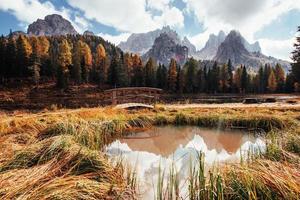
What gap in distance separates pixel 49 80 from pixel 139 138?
63.8m

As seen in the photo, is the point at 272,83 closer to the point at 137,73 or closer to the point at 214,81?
the point at 214,81

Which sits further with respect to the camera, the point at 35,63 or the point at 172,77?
the point at 172,77

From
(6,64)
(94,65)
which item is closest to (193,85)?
(94,65)

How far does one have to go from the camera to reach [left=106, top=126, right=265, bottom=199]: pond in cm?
721

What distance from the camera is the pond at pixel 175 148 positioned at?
23.7 feet

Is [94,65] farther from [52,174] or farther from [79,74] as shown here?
[52,174]

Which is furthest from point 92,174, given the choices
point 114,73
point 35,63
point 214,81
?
point 214,81

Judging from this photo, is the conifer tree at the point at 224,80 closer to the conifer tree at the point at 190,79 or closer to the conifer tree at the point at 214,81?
the conifer tree at the point at 214,81

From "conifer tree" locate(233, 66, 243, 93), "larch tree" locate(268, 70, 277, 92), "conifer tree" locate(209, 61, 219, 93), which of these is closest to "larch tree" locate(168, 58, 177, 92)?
"conifer tree" locate(209, 61, 219, 93)

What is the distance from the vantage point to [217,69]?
76438 mm

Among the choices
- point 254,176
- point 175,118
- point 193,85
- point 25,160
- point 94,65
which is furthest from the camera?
point 94,65

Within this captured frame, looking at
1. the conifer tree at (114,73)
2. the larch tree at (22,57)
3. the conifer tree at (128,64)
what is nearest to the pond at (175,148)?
the conifer tree at (114,73)

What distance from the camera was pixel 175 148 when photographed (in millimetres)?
Answer: 10430

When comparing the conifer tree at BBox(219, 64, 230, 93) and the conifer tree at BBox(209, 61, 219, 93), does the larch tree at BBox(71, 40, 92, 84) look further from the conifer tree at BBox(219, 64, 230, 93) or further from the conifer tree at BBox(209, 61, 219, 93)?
the conifer tree at BBox(219, 64, 230, 93)
